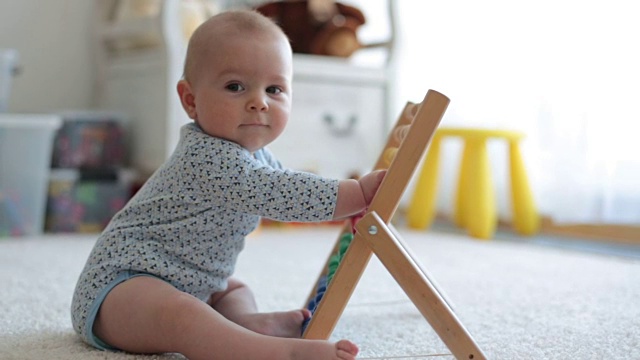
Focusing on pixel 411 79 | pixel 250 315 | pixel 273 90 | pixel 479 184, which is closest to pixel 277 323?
pixel 250 315

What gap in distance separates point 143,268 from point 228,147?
0.55ft

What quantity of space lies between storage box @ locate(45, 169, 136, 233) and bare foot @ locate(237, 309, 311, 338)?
1.34 metres

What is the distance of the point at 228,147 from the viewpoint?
845mm

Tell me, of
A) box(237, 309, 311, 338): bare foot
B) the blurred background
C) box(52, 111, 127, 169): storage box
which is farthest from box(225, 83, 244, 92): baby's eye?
box(52, 111, 127, 169): storage box

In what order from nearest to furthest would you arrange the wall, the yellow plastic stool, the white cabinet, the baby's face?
the baby's face < the yellow plastic stool < the white cabinet < the wall

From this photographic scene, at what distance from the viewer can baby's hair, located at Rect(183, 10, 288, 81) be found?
33.9 inches

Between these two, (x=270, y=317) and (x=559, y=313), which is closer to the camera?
(x=270, y=317)

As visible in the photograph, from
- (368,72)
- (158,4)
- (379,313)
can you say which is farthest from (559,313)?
(158,4)

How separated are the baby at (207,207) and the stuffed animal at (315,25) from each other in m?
1.45

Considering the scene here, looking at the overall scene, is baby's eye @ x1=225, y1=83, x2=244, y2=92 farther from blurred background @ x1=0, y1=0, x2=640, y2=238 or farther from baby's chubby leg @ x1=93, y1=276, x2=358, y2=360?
blurred background @ x1=0, y1=0, x2=640, y2=238

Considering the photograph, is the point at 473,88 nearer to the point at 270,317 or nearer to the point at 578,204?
the point at 578,204

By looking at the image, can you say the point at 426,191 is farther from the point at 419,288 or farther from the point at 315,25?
the point at 419,288

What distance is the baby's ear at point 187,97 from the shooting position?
897 millimetres

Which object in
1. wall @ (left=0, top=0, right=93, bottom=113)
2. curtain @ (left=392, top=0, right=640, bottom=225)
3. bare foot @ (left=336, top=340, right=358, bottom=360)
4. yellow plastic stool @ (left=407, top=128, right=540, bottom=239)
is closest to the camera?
bare foot @ (left=336, top=340, right=358, bottom=360)
